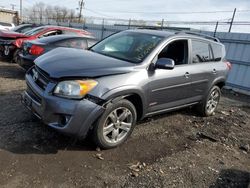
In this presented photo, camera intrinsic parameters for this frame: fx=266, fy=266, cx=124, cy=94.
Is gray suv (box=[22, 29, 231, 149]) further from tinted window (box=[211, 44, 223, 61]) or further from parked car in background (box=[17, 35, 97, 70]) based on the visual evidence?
parked car in background (box=[17, 35, 97, 70])

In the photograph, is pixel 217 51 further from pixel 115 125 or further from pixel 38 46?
pixel 38 46

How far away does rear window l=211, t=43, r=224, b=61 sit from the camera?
6.05 metres

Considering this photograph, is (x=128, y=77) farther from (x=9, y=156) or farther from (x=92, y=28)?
(x=92, y=28)

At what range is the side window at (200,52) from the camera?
527 centimetres

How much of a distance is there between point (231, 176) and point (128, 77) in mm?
2044

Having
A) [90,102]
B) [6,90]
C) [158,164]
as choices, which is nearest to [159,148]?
[158,164]

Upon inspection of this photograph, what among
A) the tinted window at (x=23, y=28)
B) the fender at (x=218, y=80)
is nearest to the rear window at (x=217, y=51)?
the fender at (x=218, y=80)

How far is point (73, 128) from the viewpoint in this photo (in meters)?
3.45

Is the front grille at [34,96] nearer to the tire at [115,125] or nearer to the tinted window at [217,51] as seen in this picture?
the tire at [115,125]

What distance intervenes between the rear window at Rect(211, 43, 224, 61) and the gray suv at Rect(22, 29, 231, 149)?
56cm

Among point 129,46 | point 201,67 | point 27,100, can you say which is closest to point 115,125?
point 27,100

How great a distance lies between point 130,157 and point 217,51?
3641 mm

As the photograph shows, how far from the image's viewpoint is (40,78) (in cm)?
386

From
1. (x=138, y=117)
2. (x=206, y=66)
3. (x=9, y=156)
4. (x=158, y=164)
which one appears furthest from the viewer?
(x=206, y=66)
